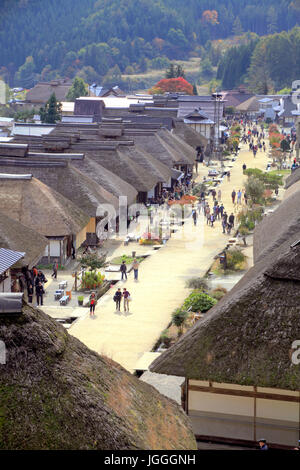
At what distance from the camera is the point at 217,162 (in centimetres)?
8562

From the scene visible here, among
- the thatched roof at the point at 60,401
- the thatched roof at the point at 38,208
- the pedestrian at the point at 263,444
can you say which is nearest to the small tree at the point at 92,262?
the thatched roof at the point at 38,208

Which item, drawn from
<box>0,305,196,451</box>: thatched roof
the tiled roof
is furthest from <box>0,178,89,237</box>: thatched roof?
<box>0,305,196,451</box>: thatched roof

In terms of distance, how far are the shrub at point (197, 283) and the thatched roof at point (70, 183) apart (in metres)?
8.55

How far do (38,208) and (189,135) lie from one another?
44.9m

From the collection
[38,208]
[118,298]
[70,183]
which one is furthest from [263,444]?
[70,183]

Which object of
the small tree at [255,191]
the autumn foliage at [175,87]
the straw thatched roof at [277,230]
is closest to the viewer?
the straw thatched roof at [277,230]

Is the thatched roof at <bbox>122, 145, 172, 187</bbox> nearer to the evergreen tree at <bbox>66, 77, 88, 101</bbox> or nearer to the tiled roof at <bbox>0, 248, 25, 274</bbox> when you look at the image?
the tiled roof at <bbox>0, 248, 25, 274</bbox>

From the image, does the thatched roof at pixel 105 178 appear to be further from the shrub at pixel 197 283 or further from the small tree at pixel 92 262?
the shrub at pixel 197 283

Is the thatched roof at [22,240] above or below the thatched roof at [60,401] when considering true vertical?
below

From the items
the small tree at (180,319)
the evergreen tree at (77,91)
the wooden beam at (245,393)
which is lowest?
the small tree at (180,319)

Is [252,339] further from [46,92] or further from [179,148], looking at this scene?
[46,92]

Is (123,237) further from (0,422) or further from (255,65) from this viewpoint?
(255,65)

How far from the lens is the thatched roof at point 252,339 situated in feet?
52.1
